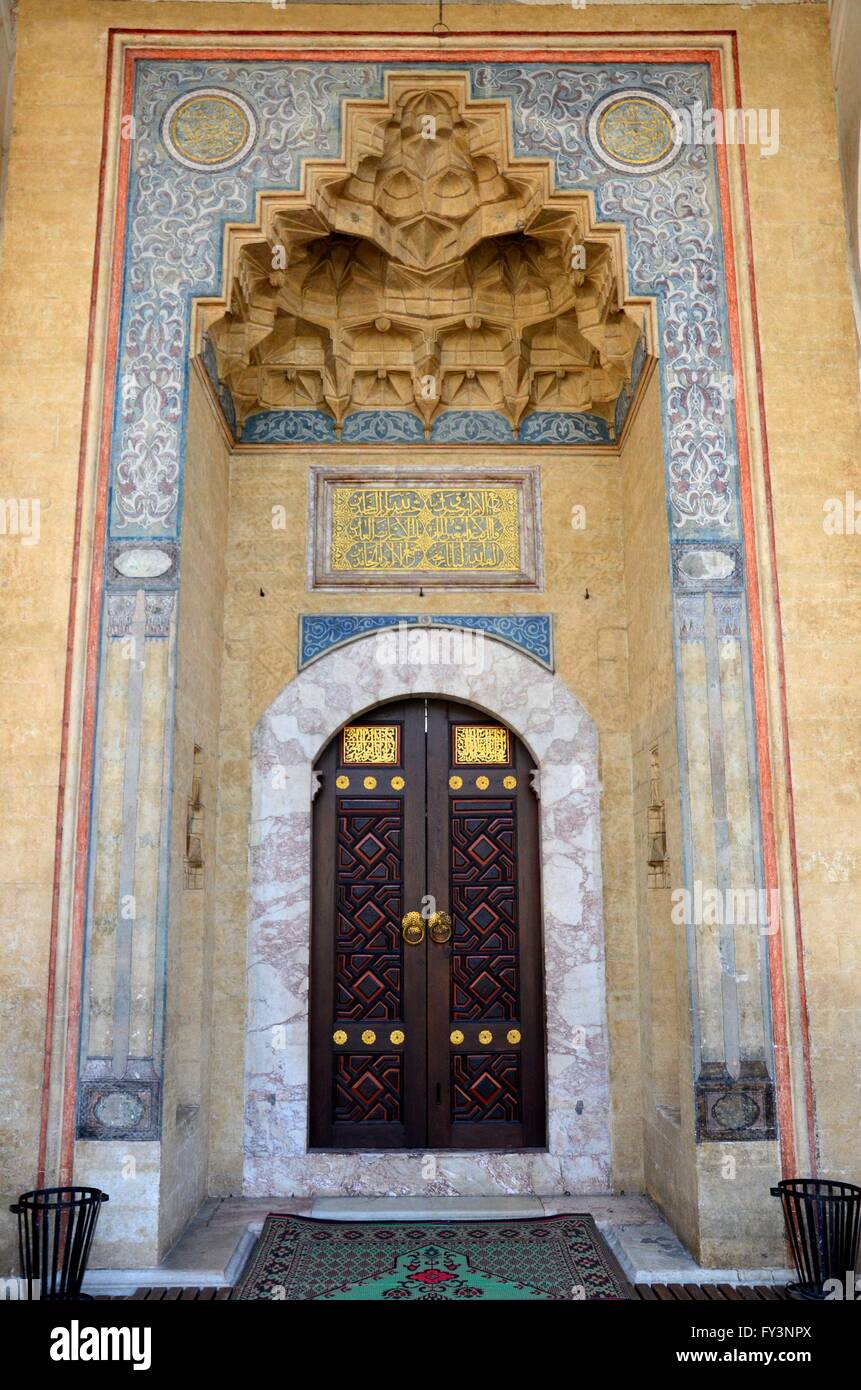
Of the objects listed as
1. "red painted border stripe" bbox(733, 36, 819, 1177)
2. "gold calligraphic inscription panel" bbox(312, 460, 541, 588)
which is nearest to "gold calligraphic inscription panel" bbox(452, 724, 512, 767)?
"gold calligraphic inscription panel" bbox(312, 460, 541, 588)

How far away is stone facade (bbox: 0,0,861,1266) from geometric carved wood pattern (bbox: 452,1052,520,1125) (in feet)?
1.10

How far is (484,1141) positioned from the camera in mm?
5012

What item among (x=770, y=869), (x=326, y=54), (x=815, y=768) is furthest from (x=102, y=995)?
(x=326, y=54)

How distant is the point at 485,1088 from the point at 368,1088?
1.67 feet

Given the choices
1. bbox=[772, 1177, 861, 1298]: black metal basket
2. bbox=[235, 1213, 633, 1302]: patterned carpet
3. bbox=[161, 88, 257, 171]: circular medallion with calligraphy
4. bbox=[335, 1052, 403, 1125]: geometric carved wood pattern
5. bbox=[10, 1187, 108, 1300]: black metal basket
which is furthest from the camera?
bbox=[335, 1052, 403, 1125]: geometric carved wood pattern

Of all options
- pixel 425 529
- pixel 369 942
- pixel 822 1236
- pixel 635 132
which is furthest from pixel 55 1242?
pixel 635 132

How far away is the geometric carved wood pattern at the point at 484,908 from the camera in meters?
→ 5.14

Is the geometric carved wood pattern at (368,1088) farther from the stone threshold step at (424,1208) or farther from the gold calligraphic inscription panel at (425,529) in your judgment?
the gold calligraphic inscription panel at (425,529)

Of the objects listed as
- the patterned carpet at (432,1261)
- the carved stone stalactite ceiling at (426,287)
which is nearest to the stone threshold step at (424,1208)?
the patterned carpet at (432,1261)

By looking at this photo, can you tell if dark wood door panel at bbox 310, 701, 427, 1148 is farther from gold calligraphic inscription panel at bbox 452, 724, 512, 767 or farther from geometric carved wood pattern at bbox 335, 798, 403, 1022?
gold calligraphic inscription panel at bbox 452, 724, 512, 767

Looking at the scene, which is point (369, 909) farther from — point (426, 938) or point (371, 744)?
point (371, 744)

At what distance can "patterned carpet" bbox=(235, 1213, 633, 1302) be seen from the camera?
382cm

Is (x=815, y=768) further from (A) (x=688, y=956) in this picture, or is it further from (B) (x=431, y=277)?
(B) (x=431, y=277)
